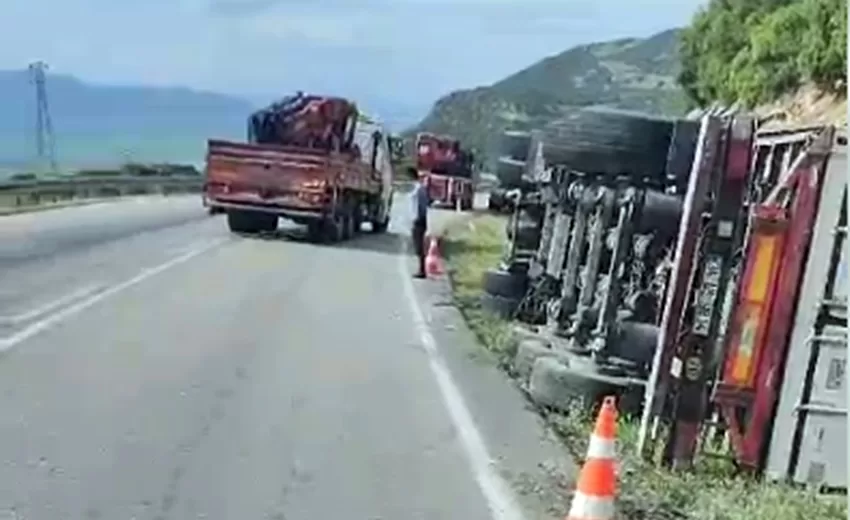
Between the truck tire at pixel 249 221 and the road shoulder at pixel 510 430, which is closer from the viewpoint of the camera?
the road shoulder at pixel 510 430

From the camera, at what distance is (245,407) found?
12727mm

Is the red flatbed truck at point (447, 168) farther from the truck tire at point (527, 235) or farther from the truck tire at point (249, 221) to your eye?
the truck tire at point (527, 235)

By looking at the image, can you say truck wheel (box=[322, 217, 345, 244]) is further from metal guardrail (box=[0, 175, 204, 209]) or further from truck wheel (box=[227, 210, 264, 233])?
metal guardrail (box=[0, 175, 204, 209])

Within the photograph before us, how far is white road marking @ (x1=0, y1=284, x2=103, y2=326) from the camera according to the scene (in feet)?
58.1

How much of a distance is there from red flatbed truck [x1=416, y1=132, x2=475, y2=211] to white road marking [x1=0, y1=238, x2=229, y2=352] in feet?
126

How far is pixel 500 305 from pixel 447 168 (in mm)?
49481

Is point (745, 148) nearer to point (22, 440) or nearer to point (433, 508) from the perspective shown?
point (433, 508)

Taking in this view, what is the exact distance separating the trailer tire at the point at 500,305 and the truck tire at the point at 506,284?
60mm

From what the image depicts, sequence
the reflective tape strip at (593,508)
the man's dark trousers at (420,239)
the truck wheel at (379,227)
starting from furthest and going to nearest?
the truck wheel at (379,227) → the man's dark trousers at (420,239) → the reflective tape strip at (593,508)

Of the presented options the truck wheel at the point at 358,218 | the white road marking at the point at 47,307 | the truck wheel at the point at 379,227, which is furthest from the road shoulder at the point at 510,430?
the truck wheel at the point at 379,227

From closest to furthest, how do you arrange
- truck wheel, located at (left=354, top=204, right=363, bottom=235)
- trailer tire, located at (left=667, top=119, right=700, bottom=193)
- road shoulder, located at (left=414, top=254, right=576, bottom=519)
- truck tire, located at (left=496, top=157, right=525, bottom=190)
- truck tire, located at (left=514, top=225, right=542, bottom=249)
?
road shoulder, located at (left=414, top=254, right=576, bottom=519) → trailer tire, located at (left=667, top=119, right=700, bottom=193) → truck tire, located at (left=514, top=225, right=542, bottom=249) → truck tire, located at (left=496, top=157, right=525, bottom=190) → truck wheel, located at (left=354, top=204, right=363, bottom=235)

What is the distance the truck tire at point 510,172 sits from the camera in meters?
24.5

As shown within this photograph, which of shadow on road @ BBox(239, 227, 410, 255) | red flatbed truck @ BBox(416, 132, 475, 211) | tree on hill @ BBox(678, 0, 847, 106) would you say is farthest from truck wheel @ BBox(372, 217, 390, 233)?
red flatbed truck @ BBox(416, 132, 475, 211)

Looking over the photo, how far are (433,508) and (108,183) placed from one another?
173ft
